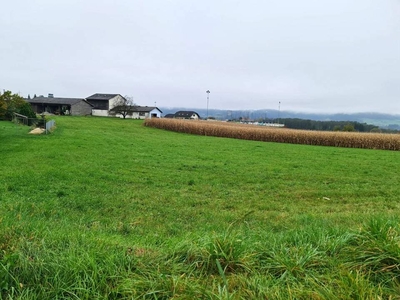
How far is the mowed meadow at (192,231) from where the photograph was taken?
2062mm

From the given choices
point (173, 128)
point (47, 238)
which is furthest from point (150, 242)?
point (173, 128)

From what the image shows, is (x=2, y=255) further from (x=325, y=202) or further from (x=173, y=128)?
(x=173, y=128)

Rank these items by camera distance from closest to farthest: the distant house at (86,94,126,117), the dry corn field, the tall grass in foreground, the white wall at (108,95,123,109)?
the tall grass in foreground
the dry corn field
the distant house at (86,94,126,117)
the white wall at (108,95,123,109)

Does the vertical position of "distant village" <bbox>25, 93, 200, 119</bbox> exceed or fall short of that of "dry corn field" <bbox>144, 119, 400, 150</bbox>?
it exceeds it

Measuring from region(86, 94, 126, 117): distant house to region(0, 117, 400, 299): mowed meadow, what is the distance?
6032 cm

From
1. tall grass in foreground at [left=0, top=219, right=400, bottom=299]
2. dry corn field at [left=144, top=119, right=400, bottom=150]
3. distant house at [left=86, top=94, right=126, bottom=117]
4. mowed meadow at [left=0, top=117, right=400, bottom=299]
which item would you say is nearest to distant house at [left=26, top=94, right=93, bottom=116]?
distant house at [left=86, top=94, right=126, bottom=117]

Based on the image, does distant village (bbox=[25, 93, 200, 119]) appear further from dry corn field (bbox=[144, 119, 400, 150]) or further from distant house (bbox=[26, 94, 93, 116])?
dry corn field (bbox=[144, 119, 400, 150])

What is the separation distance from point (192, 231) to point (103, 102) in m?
71.0

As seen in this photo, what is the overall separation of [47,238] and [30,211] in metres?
2.48

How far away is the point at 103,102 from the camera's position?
69.8 metres

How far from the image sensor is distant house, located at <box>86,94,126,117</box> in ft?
221

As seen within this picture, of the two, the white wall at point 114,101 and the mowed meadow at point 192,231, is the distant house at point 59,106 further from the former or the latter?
the mowed meadow at point 192,231

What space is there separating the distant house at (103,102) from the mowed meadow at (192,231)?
6032 cm

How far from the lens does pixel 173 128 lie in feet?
122
